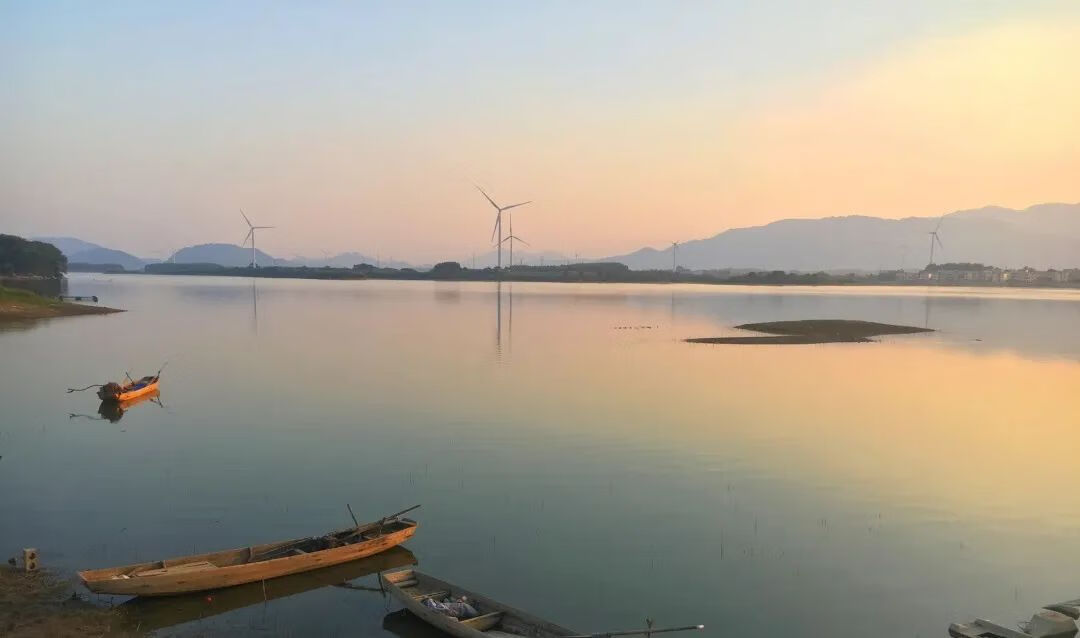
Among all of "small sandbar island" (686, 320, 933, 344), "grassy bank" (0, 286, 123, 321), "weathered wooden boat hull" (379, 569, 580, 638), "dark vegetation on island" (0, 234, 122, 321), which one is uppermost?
→ "dark vegetation on island" (0, 234, 122, 321)

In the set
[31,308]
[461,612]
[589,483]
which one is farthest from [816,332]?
[31,308]

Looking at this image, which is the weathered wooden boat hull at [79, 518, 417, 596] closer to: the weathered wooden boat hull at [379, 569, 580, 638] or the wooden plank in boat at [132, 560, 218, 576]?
the wooden plank in boat at [132, 560, 218, 576]

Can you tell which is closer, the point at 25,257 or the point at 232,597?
the point at 232,597

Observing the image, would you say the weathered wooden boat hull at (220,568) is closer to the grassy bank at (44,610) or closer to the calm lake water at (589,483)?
the calm lake water at (589,483)

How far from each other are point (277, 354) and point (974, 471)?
45.5m

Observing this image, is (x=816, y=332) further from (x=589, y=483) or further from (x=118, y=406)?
(x=118, y=406)

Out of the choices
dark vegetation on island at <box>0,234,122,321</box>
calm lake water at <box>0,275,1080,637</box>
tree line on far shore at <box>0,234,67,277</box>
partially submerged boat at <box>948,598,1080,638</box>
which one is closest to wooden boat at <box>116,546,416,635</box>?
calm lake water at <box>0,275,1080,637</box>

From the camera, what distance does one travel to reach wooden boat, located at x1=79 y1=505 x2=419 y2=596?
15664mm

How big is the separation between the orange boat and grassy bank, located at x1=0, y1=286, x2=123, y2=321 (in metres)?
58.5

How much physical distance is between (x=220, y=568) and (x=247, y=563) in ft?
2.37

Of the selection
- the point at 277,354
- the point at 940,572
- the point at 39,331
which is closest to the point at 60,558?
the point at 940,572

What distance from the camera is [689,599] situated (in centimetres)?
1714

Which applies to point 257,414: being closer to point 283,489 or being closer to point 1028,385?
point 283,489

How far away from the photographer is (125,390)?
39.0 m
